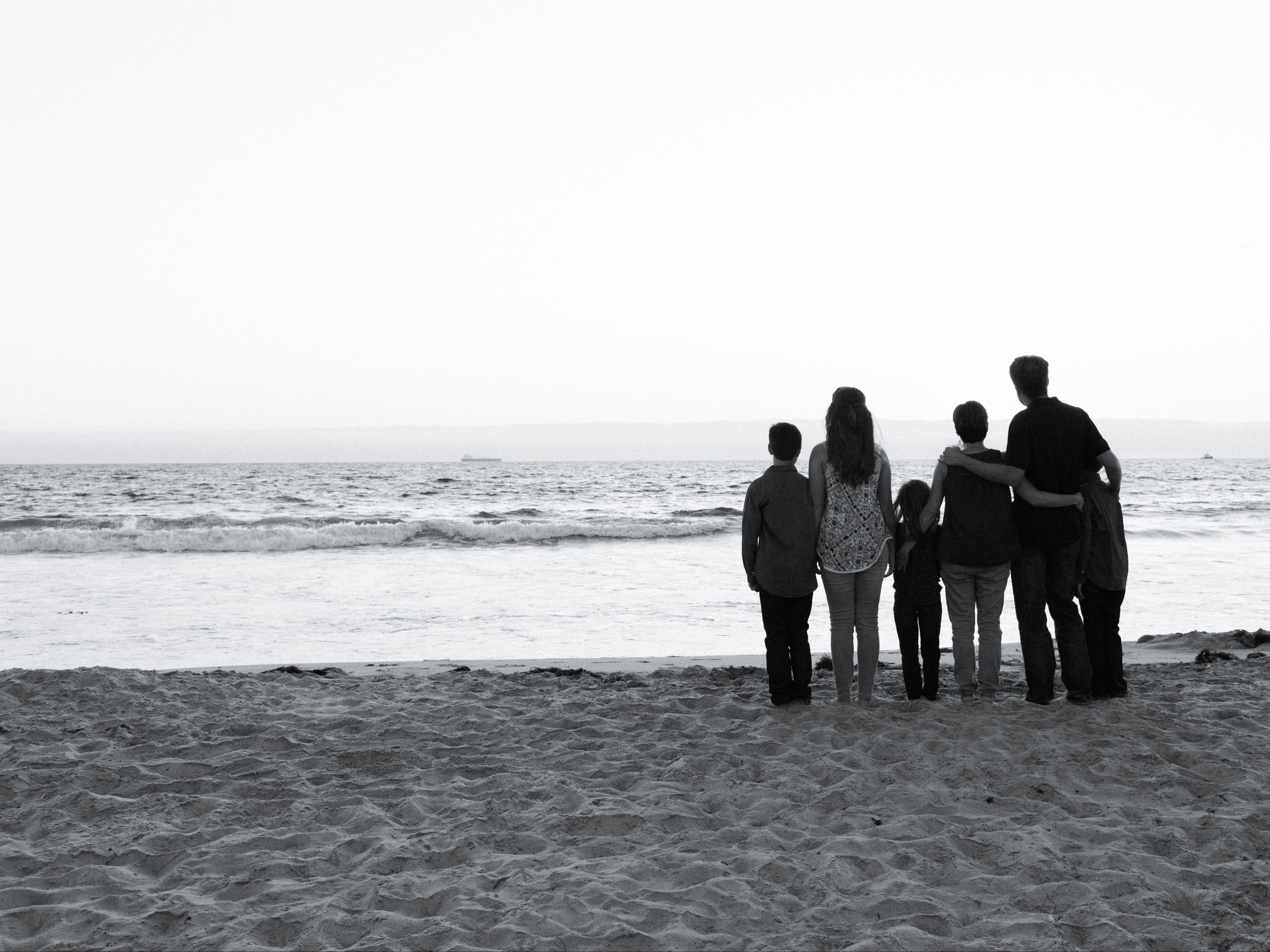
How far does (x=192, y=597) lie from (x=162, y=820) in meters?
8.31

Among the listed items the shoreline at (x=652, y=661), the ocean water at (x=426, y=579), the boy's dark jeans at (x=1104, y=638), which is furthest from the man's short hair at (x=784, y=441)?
the ocean water at (x=426, y=579)

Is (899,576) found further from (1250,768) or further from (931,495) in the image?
(1250,768)

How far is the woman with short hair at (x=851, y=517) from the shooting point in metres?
4.79

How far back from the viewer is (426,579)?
1312 centimetres

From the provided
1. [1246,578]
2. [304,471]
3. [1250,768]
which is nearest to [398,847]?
[1250,768]

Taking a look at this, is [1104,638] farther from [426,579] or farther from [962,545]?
[426,579]

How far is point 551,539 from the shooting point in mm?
19484

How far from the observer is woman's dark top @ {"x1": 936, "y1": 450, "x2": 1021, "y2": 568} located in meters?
4.81

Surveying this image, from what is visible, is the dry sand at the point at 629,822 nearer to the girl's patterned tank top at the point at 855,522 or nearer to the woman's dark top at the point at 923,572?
the woman's dark top at the point at 923,572

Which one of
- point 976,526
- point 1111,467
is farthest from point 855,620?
point 1111,467

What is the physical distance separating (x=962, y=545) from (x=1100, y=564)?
0.73 metres

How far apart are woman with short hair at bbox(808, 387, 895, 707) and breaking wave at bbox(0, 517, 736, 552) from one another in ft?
47.9

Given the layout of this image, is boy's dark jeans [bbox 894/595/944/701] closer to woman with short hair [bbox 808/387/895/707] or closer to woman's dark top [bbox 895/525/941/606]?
woman's dark top [bbox 895/525/941/606]

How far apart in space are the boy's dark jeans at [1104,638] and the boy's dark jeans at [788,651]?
4.89 feet
